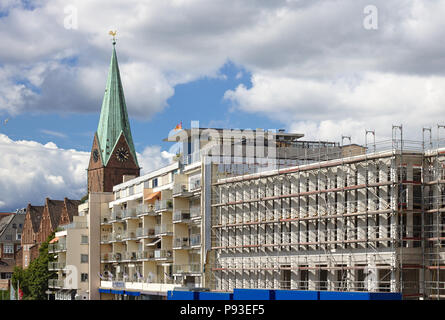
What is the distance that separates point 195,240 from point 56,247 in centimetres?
4242

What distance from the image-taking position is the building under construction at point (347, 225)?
5716 cm

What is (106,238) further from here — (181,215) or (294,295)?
(294,295)

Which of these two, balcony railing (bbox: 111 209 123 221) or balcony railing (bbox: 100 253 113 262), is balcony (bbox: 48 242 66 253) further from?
balcony railing (bbox: 111 209 123 221)

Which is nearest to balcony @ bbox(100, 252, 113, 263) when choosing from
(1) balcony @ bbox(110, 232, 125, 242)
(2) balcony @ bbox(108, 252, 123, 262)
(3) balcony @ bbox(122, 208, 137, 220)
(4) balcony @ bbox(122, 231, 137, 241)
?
(2) balcony @ bbox(108, 252, 123, 262)

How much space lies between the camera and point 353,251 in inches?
2406

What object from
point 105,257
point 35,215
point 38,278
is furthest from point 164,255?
point 35,215

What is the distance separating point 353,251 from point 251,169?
22.4 meters

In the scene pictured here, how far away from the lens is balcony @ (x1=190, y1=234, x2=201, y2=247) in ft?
264

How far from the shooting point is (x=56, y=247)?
11806 cm

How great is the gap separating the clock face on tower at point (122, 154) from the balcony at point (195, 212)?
73464 mm

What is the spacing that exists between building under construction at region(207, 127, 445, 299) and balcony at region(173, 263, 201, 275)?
16.3 feet

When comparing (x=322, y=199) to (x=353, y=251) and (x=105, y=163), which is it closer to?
(x=353, y=251)

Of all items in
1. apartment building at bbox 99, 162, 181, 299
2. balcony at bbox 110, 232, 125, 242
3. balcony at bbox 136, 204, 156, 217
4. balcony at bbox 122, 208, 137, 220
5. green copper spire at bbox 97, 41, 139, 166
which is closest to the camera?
apartment building at bbox 99, 162, 181, 299

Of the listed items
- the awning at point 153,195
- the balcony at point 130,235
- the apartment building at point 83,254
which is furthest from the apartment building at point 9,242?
the awning at point 153,195
